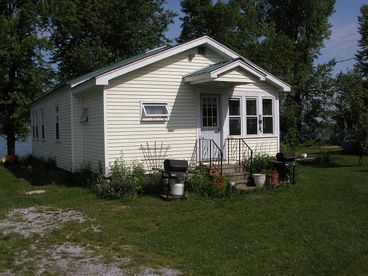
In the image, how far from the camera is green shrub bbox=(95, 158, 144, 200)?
11.1 metres

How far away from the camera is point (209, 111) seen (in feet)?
46.4

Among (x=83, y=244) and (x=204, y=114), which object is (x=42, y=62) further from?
(x=83, y=244)

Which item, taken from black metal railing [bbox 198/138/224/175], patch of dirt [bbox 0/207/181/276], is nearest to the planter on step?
black metal railing [bbox 198/138/224/175]

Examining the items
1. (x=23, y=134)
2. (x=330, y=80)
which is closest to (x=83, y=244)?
(x=23, y=134)

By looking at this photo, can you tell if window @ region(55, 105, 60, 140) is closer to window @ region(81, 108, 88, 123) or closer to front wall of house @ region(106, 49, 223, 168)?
window @ region(81, 108, 88, 123)

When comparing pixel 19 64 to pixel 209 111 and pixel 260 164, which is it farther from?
pixel 260 164

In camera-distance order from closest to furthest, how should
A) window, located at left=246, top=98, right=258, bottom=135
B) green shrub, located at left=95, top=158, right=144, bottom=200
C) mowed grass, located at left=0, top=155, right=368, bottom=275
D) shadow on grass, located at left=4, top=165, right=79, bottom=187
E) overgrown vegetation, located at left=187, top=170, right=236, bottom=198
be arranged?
mowed grass, located at left=0, top=155, right=368, bottom=275 < green shrub, located at left=95, top=158, right=144, bottom=200 < overgrown vegetation, located at left=187, top=170, right=236, bottom=198 < shadow on grass, located at left=4, top=165, right=79, bottom=187 < window, located at left=246, top=98, right=258, bottom=135

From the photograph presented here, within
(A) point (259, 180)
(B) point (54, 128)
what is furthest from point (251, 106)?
(B) point (54, 128)

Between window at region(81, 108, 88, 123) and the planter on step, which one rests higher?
window at region(81, 108, 88, 123)

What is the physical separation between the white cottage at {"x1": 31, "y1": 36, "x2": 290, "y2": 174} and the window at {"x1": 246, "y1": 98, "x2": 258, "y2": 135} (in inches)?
1.3

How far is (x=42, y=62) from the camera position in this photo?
2773cm

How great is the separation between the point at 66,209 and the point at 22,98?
1759 cm

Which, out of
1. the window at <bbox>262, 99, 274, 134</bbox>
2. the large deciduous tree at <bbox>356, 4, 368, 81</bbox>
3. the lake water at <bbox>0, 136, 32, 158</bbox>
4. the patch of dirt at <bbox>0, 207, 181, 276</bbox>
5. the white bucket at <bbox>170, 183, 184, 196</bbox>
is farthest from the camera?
the large deciduous tree at <bbox>356, 4, 368, 81</bbox>

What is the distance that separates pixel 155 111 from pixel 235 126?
9.78ft
